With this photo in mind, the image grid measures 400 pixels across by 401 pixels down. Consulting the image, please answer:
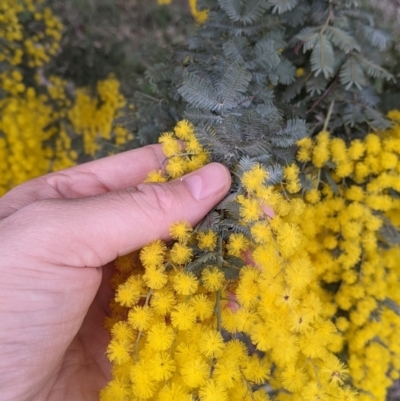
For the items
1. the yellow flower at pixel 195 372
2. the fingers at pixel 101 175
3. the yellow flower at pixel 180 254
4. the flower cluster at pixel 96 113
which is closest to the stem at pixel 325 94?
the fingers at pixel 101 175

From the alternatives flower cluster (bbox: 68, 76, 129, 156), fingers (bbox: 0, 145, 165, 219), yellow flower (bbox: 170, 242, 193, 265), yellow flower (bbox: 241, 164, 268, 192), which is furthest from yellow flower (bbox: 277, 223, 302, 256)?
flower cluster (bbox: 68, 76, 129, 156)

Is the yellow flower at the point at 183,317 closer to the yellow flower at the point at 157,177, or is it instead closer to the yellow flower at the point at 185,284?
the yellow flower at the point at 185,284

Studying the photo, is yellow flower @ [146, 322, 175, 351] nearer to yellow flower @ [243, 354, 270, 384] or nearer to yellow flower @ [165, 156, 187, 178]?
yellow flower @ [243, 354, 270, 384]

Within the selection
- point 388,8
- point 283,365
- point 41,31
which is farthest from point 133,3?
point 283,365

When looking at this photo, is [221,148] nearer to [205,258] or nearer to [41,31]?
[205,258]

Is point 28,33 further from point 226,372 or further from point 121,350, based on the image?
point 226,372
